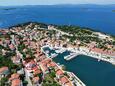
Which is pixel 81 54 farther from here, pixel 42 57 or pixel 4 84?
pixel 4 84

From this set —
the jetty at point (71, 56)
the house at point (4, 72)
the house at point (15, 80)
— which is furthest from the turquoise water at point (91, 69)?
the house at point (4, 72)

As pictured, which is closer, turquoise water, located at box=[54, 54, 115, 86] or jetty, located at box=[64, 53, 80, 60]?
turquoise water, located at box=[54, 54, 115, 86]

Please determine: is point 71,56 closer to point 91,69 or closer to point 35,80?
point 91,69

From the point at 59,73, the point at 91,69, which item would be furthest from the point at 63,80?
the point at 91,69

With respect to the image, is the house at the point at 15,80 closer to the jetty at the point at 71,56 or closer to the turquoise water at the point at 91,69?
the turquoise water at the point at 91,69

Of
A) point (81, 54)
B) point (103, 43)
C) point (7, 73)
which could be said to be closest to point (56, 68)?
point (7, 73)

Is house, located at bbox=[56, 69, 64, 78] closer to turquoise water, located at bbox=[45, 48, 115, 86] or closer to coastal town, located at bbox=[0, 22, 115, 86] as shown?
coastal town, located at bbox=[0, 22, 115, 86]

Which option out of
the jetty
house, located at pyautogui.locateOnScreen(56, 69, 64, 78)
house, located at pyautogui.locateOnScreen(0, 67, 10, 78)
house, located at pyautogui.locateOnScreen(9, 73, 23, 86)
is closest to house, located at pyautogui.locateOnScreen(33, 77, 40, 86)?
house, located at pyautogui.locateOnScreen(9, 73, 23, 86)
